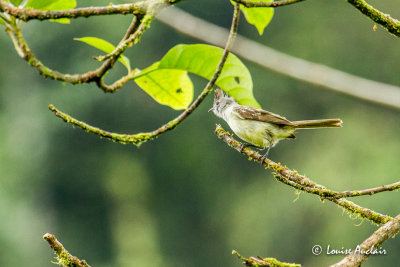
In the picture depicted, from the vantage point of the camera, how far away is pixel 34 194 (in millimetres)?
32531

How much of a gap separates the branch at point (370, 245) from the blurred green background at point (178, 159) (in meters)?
26.5

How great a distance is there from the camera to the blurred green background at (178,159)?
3011 cm

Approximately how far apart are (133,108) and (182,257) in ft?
27.7

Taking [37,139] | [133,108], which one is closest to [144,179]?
[133,108]

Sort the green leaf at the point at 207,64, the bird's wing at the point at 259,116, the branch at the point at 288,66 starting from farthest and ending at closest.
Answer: the bird's wing at the point at 259,116
the branch at the point at 288,66
the green leaf at the point at 207,64

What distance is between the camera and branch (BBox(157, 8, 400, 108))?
8.06 ft

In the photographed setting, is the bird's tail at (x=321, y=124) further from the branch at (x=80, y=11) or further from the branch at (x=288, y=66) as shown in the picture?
the branch at (x=80, y=11)

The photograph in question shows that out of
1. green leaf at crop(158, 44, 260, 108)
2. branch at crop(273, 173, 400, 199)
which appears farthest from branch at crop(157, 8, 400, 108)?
branch at crop(273, 173, 400, 199)

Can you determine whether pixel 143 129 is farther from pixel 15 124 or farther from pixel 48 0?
pixel 48 0

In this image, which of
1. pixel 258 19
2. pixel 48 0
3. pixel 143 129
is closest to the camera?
pixel 48 0

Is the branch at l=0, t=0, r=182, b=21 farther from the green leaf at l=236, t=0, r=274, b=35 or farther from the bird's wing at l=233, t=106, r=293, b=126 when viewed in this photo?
the bird's wing at l=233, t=106, r=293, b=126

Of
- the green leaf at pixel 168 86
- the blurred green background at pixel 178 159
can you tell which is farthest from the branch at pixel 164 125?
the blurred green background at pixel 178 159

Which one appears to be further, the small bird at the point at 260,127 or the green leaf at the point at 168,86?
the small bird at the point at 260,127

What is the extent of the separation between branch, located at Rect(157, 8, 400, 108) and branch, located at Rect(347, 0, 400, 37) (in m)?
0.41
